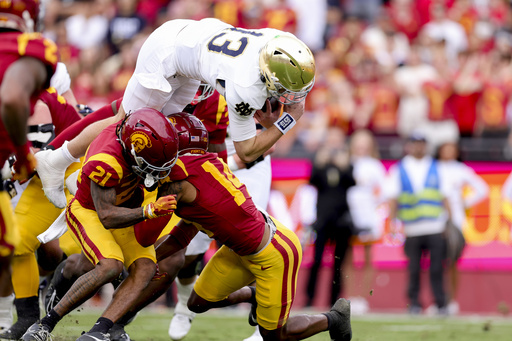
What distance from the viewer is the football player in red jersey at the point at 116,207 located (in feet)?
16.8

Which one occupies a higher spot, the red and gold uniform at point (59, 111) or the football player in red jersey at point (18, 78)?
the football player in red jersey at point (18, 78)

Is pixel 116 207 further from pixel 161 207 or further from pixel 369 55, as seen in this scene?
pixel 369 55

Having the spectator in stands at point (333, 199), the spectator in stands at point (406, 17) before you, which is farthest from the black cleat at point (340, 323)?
the spectator in stands at point (406, 17)

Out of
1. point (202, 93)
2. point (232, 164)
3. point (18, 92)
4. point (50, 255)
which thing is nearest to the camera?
point (18, 92)

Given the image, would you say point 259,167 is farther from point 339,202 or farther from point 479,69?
point 479,69

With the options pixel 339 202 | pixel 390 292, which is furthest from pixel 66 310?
pixel 390 292

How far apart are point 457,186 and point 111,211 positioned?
22.0 ft

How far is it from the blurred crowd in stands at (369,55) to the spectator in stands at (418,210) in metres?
0.70

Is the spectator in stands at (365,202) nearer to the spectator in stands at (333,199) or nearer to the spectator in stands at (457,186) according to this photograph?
the spectator in stands at (333,199)

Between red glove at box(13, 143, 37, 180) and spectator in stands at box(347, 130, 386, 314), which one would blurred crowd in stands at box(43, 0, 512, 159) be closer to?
spectator in stands at box(347, 130, 386, 314)

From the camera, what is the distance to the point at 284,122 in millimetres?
5461

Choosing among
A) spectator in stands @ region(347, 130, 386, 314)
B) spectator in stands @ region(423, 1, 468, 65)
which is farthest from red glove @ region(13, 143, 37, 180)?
spectator in stands @ region(423, 1, 468, 65)

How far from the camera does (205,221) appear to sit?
5.39 m

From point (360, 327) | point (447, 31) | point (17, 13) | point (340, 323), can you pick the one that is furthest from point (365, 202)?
point (17, 13)
